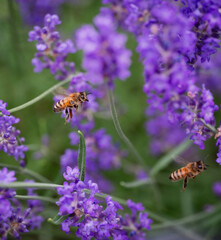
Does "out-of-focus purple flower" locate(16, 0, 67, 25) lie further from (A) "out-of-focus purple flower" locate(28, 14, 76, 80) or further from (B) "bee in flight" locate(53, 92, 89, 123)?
(B) "bee in flight" locate(53, 92, 89, 123)

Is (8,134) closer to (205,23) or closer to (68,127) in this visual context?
(205,23)

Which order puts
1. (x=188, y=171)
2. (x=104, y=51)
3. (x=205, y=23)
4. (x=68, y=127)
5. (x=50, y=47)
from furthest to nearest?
1. (x=68, y=127)
2. (x=50, y=47)
3. (x=188, y=171)
4. (x=205, y=23)
5. (x=104, y=51)

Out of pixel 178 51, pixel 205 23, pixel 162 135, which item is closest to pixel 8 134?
pixel 178 51

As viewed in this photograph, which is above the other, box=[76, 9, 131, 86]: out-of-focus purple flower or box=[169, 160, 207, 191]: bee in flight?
box=[76, 9, 131, 86]: out-of-focus purple flower

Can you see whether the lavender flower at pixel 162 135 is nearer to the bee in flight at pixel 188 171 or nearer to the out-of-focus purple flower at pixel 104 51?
the bee in flight at pixel 188 171

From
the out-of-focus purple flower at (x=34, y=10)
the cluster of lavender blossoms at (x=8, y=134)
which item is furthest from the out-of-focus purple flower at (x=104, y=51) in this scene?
the out-of-focus purple flower at (x=34, y=10)

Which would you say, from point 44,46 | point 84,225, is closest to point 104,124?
point 44,46

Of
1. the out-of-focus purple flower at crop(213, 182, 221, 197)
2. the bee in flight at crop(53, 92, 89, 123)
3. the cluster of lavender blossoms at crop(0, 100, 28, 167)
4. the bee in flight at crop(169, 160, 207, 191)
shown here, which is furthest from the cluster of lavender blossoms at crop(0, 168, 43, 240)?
the out-of-focus purple flower at crop(213, 182, 221, 197)

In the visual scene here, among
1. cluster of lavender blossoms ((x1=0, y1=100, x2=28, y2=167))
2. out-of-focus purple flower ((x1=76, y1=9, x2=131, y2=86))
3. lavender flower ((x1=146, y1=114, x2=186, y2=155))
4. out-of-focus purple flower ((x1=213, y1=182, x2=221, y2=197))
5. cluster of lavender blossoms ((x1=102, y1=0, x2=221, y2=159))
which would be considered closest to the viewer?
cluster of lavender blossoms ((x1=102, y1=0, x2=221, y2=159))
